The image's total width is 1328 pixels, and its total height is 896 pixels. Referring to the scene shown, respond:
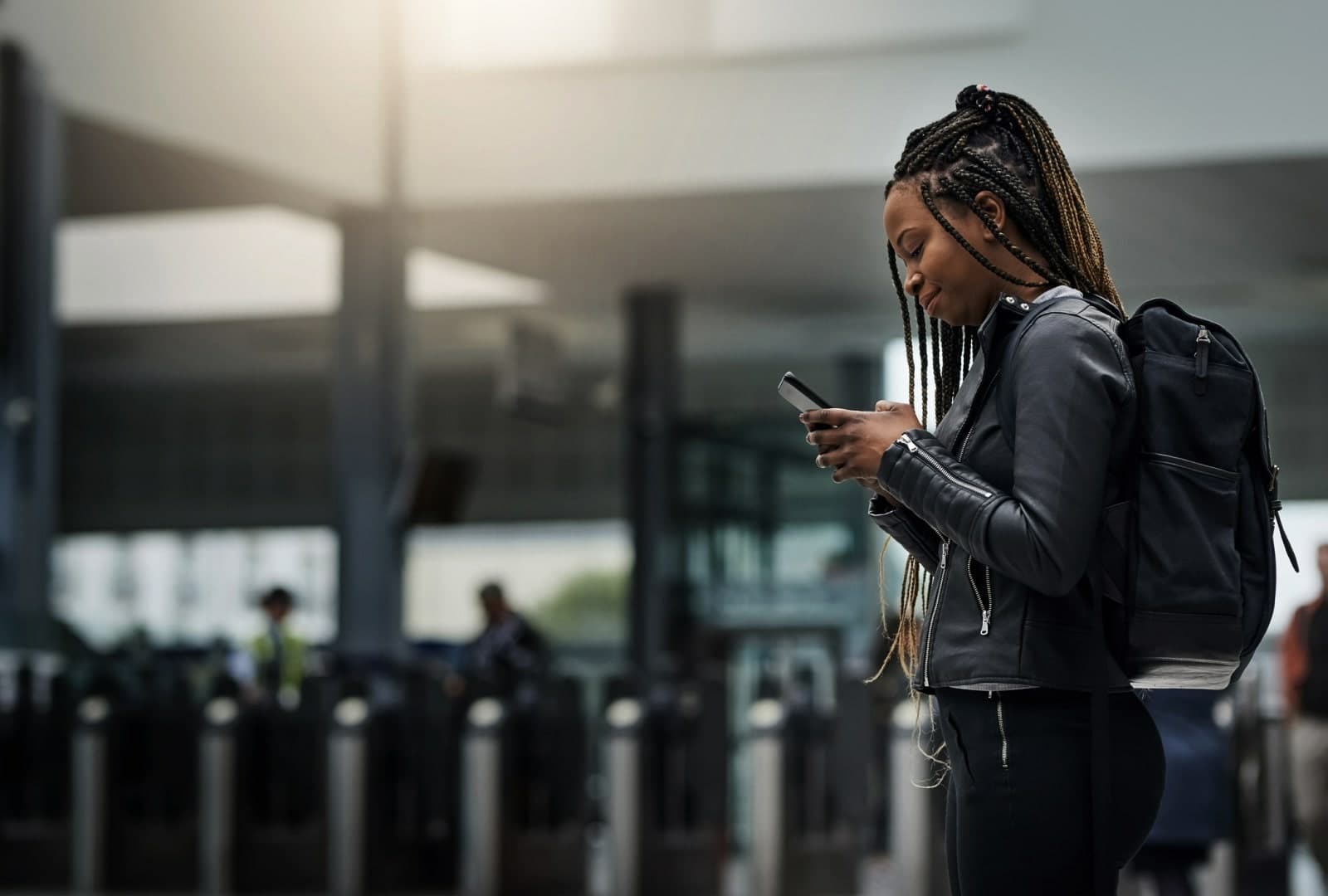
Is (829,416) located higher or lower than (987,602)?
higher

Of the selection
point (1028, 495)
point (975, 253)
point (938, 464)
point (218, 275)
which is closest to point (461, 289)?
point (218, 275)

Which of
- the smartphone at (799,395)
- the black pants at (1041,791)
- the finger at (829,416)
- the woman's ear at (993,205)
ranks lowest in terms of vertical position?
the black pants at (1041,791)

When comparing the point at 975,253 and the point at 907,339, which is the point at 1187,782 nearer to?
the point at 907,339

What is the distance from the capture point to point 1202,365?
1.85m

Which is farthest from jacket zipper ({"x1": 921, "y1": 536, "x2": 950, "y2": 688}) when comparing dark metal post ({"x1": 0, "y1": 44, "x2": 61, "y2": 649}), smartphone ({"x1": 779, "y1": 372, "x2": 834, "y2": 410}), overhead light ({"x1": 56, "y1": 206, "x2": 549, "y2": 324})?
overhead light ({"x1": 56, "y1": 206, "x2": 549, "y2": 324})

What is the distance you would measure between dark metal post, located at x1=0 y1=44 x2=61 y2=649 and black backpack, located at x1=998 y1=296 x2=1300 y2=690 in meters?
8.98

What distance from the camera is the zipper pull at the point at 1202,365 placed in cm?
185

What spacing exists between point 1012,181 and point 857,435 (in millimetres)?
333

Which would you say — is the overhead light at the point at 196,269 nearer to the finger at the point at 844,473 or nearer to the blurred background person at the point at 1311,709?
the blurred background person at the point at 1311,709

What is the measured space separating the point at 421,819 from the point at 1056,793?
7.83 m

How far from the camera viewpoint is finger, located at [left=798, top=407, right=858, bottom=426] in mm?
2014

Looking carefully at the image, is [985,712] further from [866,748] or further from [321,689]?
[321,689]

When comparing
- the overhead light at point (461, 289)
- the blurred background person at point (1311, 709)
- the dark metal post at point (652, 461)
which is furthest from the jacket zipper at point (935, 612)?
the overhead light at point (461, 289)

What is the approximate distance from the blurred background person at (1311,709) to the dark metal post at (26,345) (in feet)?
22.2
